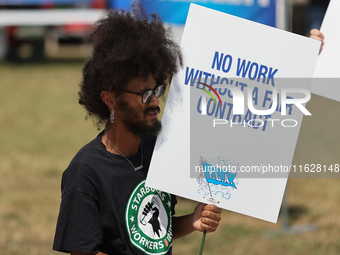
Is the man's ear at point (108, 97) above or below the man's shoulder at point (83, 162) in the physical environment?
above

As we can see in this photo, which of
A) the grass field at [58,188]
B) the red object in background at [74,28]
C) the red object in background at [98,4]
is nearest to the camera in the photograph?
the grass field at [58,188]

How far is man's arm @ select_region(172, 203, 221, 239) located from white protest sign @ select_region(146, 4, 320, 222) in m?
0.05

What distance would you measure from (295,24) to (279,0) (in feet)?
56.4

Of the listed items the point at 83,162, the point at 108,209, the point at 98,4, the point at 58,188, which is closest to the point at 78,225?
the point at 108,209

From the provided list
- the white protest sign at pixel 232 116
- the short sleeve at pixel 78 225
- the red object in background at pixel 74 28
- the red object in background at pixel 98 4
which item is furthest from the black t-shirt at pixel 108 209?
the red object in background at pixel 98 4

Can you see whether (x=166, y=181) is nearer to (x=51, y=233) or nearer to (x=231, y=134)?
(x=231, y=134)

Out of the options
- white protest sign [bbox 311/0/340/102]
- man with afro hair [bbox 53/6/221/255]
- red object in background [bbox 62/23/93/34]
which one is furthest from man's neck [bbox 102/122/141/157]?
red object in background [bbox 62/23/93/34]

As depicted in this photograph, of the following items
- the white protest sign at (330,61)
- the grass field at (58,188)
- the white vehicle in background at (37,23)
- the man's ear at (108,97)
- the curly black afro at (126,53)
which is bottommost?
the grass field at (58,188)

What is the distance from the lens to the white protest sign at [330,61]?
2453mm

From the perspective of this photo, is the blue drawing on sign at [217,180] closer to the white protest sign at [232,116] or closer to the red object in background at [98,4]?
the white protest sign at [232,116]

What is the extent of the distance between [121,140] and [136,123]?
0.39ft

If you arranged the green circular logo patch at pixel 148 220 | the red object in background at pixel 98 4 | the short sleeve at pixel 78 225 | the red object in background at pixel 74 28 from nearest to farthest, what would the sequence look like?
the short sleeve at pixel 78 225 < the green circular logo patch at pixel 148 220 < the red object in background at pixel 74 28 < the red object in background at pixel 98 4

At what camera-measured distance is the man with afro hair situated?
1.86 metres

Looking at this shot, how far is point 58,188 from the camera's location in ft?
20.5
